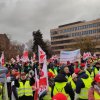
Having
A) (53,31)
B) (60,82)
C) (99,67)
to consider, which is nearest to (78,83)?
(60,82)

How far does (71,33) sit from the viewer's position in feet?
463

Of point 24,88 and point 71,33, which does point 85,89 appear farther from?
point 71,33

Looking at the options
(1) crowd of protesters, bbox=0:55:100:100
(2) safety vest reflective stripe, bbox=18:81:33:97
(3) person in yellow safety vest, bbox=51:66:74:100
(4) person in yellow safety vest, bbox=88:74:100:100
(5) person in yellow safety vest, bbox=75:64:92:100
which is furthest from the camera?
(2) safety vest reflective stripe, bbox=18:81:33:97

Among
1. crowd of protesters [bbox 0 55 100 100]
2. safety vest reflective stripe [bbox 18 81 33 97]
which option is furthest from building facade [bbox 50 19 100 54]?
safety vest reflective stripe [bbox 18 81 33 97]

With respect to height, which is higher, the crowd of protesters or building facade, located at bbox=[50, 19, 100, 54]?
building facade, located at bbox=[50, 19, 100, 54]

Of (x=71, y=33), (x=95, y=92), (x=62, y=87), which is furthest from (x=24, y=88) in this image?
(x=71, y=33)

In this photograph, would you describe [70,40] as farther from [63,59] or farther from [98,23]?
[63,59]

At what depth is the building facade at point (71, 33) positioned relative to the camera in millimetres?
127044

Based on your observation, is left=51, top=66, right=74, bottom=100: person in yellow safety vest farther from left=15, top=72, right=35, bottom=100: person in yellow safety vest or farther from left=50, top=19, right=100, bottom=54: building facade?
left=50, top=19, right=100, bottom=54: building facade

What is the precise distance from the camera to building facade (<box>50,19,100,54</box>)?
127m

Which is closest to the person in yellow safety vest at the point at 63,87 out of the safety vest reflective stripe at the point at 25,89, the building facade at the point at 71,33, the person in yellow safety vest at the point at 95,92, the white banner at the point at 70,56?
the person in yellow safety vest at the point at 95,92

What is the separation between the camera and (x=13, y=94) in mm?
11711

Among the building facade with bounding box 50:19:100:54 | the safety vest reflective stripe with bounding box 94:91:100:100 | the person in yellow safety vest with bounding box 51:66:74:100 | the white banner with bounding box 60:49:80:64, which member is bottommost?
the safety vest reflective stripe with bounding box 94:91:100:100

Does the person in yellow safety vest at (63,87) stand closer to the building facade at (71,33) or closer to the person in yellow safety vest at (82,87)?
the person in yellow safety vest at (82,87)
